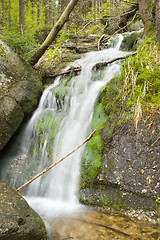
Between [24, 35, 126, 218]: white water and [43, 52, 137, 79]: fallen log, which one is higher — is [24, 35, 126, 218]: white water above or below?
below

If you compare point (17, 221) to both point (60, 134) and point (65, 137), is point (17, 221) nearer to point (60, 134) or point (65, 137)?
point (65, 137)

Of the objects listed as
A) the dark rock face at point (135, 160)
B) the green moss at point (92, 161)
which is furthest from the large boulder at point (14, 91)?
the dark rock face at point (135, 160)

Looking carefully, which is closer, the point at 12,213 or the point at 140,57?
the point at 12,213

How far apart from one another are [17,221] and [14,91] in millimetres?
3224

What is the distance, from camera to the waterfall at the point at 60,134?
3422 millimetres

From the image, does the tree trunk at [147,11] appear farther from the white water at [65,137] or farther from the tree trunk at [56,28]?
the tree trunk at [56,28]

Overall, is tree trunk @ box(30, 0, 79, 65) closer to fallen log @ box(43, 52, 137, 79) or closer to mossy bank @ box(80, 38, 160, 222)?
fallen log @ box(43, 52, 137, 79)

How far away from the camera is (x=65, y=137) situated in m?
4.14

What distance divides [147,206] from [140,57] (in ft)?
9.48

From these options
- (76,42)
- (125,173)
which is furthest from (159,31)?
(76,42)

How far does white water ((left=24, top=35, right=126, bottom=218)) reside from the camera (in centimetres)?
331

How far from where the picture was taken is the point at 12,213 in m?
2.15

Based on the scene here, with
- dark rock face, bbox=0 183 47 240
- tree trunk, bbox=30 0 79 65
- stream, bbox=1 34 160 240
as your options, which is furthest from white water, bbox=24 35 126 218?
tree trunk, bbox=30 0 79 65

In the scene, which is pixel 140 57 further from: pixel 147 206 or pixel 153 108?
pixel 147 206
